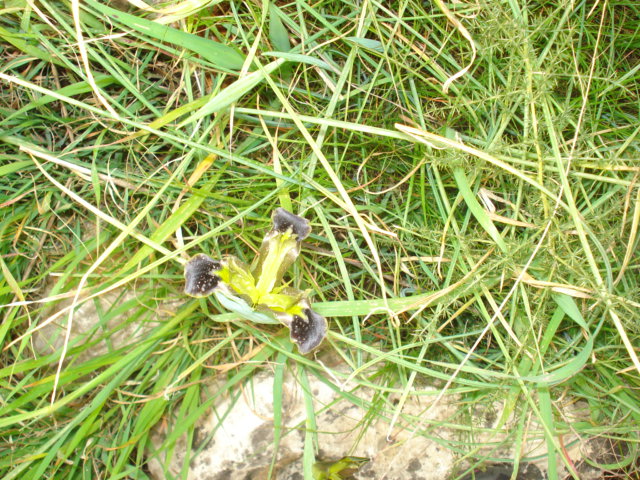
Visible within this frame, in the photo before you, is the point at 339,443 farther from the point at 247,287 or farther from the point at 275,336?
the point at 247,287

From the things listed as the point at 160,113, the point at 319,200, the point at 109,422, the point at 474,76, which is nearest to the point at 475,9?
the point at 474,76

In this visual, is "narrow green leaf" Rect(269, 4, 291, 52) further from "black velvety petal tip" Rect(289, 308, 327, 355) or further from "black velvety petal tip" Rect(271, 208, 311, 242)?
"black velvety petal tip" Rect(289, 308, 327, 355)

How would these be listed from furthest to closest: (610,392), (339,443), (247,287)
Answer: (339,443) → (610,392) → (247,287)

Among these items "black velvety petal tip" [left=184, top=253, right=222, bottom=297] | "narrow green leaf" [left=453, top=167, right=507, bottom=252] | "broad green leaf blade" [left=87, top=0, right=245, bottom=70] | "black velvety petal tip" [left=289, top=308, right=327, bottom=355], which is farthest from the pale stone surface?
"broad green leaf blade" [left=87, top=0, right=245, bottom=70]

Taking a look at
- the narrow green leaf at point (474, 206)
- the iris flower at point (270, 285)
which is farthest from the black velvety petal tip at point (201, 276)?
the narrow green leaf at point (474, 206)

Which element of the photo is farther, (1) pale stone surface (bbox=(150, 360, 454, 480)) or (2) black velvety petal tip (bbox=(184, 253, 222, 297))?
(1) pale stone surface (bbox=(150, 360, 454, 480))

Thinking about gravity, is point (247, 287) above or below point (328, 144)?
below

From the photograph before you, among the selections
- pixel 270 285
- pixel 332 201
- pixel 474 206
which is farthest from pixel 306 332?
pixel 474 206
